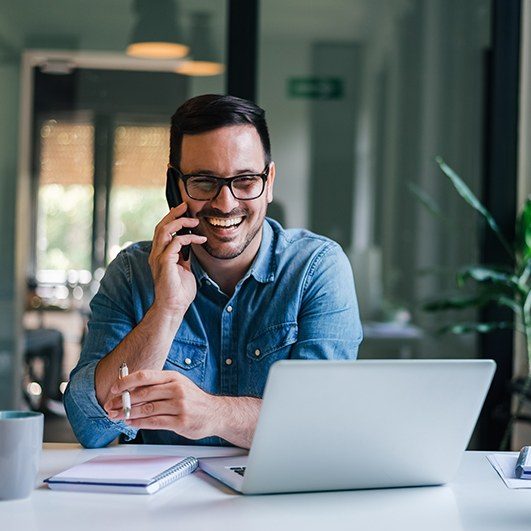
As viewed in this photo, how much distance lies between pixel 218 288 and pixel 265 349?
0.18m

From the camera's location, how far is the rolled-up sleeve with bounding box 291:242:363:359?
2.12 metres

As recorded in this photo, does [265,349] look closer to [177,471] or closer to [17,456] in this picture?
[177,471]

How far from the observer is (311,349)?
6.92 ft

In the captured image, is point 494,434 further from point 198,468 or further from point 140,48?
point 198,468

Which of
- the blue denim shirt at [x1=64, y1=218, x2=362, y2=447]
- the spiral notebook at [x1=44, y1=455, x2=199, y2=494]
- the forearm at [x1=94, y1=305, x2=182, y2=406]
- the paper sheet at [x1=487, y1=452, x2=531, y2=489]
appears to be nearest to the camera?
the spiral notebook at [x1=44, y1=455, x2=199, y2=494]

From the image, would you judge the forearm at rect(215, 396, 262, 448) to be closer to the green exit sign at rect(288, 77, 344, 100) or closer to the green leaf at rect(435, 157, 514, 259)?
the green leaf at rect(435, 157, 514, 259)

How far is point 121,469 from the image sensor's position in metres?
1.57

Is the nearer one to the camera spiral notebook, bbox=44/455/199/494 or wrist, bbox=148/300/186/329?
spiral notebook, bbox=44/455/199/494

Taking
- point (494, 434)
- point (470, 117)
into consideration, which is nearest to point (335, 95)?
point (470, 117)

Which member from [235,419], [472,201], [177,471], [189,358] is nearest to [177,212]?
[189,358]

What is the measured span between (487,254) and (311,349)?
2.19 metres

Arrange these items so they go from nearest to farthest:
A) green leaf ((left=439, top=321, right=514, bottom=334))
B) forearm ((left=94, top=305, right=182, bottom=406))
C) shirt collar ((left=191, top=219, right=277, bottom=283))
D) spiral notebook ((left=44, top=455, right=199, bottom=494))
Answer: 1. spiral notebook ((left=44, top=455, right=199, bottom=494))
2. forearm ((left=94, top=305, right=182, bottom=406))
3. shirt collar ((left=191, top=219, right=277, bottom=283))
4. green leaf ((left=439, top=321, right=514, bottom=334))

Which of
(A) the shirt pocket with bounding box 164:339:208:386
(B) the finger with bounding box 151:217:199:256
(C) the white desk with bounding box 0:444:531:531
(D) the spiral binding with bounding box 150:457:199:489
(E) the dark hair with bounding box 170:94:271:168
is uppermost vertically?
(E) the dark hair with bounding box 170:94:271:168

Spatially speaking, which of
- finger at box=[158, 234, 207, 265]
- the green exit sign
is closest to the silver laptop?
finger at box=[158, 234, 207, 265]
